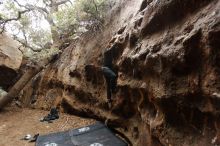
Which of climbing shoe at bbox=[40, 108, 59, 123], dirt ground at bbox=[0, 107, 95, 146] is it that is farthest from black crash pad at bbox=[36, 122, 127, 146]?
climbing shoe at bbox=[40, 108, 59, 123]

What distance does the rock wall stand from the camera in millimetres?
3010

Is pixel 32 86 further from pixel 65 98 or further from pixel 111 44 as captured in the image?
pixel 111 44

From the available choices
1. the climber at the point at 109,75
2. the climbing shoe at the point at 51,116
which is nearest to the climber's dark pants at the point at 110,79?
the climber at the point at 109,75

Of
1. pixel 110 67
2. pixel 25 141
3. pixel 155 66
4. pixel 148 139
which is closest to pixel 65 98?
pixel 25 141

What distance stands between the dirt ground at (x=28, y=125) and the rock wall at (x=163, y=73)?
0.63m

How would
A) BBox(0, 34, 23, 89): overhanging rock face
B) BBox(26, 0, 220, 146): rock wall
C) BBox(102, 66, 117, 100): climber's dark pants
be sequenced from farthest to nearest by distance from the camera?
BBox(0, 34, 23, 89): overhanging rock face < BBox(102, 66, 117, 100): climber's dark pants < BBox(26, 0, 220, 146): rock wall

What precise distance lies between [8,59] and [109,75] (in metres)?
5.74

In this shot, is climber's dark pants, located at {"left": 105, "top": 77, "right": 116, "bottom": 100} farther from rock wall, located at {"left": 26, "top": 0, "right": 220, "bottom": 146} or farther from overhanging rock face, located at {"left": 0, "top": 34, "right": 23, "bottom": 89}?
overhanging rock face, located at {"left": 0, "top": 34, "right": 23, "bottom": 89}

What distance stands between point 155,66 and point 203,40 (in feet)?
3.62

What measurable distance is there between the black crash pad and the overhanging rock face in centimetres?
477

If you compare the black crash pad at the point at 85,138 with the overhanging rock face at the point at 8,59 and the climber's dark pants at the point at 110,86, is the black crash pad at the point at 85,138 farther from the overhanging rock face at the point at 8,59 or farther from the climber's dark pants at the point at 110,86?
the overhanging rock face at the point at 8,59

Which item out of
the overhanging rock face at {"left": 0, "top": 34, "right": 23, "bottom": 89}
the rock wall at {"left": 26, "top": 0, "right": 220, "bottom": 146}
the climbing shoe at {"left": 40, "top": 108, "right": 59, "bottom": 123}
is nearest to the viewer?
the rock wall at {"left": 26, "top": 0, "right": 220, "bottom": 146}

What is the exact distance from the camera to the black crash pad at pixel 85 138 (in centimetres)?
552

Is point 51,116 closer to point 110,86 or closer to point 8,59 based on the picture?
point 110,86
